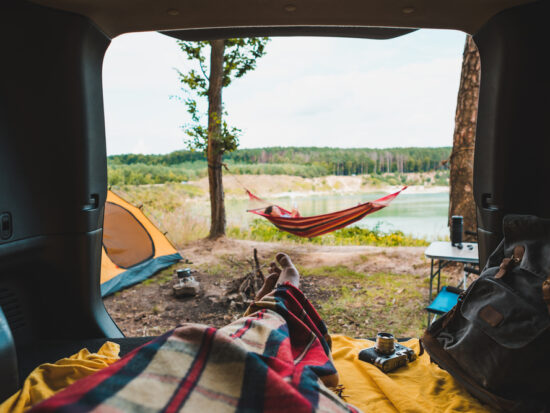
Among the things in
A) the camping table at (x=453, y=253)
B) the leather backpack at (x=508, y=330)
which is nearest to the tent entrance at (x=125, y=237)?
the camping table at (x=453, y=253)

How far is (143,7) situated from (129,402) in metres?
1.27

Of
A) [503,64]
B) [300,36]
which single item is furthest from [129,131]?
[503,64]

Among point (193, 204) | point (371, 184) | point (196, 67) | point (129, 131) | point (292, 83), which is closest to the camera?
point (196, 67)

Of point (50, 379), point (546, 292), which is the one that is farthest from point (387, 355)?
point (50, 379)

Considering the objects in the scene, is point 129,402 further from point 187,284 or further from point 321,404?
point 187,284

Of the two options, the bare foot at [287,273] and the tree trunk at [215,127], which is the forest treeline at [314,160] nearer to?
the tree trunk at [215,127]

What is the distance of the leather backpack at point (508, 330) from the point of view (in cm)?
72

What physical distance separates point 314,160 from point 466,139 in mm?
4330

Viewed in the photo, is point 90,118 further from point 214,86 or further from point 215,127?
point 214,86

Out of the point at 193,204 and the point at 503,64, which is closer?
the point at 503,64

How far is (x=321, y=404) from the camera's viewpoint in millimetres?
548

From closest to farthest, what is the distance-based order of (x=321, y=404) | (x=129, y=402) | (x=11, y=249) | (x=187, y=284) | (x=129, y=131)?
(x=129, y=402), (x=321, y=404), (x=11, y=249), (x=187, y=284), (x=129, y=131)

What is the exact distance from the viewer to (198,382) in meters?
0.53

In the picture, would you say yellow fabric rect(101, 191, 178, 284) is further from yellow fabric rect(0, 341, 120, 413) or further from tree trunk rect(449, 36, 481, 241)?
tree trunk rect(449, 36, 481, 241)
